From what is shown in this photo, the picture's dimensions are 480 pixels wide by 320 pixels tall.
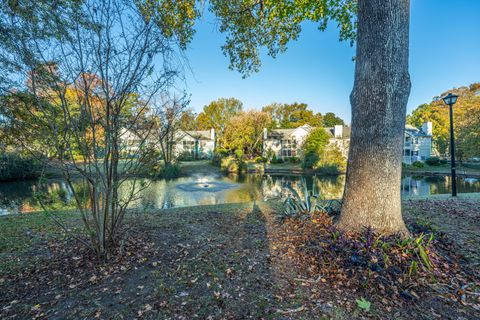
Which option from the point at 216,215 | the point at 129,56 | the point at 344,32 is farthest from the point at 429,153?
the point at 129,56

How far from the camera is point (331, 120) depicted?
48.7m

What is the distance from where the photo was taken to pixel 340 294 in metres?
2.11

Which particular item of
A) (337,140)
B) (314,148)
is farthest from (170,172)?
(337,140)

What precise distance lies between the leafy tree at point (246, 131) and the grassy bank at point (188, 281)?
2606 centimetres

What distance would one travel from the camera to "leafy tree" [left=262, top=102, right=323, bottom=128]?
1805 inches

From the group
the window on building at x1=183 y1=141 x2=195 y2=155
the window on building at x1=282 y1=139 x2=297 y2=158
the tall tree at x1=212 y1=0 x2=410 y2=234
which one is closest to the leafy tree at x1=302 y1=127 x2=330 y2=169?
the window on building at x1=282 y1=139 x2=297 y2=158

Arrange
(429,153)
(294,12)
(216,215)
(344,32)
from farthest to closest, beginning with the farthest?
(429,153) < (344,32) < (294,12) < (216,215)

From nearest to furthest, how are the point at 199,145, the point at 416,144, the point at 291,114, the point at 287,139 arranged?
the point at 416,144 → the point at 287,139 → the point at 199,145 → the point at 291,114

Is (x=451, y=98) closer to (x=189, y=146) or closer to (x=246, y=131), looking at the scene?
(x=246, y=131)

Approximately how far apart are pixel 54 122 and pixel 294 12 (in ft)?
16.7

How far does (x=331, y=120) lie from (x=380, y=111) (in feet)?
164

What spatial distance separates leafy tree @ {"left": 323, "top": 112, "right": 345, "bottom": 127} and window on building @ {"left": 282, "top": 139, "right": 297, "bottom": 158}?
70.7ft

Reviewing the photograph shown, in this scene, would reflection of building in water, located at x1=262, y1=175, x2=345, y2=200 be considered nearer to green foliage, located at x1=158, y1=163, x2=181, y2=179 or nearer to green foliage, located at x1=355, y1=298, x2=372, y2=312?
green foliage, located at x1=355, y1=298, x2=372, y2=312

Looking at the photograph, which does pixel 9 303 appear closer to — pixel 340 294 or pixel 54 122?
pixel 54 122
